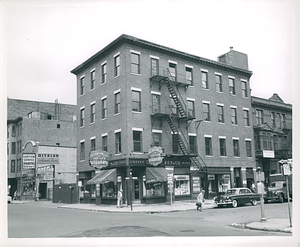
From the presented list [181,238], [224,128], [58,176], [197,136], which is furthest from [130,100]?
[58,176]

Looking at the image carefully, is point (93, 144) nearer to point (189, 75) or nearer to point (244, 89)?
point (189, 75)

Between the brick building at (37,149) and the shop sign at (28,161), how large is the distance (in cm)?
13

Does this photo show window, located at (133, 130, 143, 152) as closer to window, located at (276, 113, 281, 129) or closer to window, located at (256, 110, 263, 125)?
window, located at (256, 110, 263, 125)

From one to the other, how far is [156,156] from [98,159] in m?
5.47

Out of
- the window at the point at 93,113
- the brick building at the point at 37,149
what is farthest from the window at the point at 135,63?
the brick building at the point at 37,149

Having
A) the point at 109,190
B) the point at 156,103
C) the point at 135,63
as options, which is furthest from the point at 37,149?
the point at 135,63

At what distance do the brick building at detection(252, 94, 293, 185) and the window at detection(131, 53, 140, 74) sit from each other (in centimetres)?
1693

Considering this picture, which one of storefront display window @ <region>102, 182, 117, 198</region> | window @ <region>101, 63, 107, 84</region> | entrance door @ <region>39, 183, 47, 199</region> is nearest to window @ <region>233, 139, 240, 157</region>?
storefront display window @ <region>102, 182, 117, 198</region>

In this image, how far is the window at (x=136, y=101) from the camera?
31594mm

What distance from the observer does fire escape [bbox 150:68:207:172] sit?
32625 millimetres

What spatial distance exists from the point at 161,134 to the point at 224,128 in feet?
29.7

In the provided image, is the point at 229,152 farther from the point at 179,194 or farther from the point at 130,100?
the point at 130,100

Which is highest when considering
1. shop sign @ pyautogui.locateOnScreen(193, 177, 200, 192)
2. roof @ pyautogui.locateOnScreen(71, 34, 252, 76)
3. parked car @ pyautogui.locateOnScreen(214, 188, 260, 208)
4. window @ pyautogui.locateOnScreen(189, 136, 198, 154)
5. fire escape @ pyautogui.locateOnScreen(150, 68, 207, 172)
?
roof @ pyautogui.locateOnScreen(71, 34, 252, 76)

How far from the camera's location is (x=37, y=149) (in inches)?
1966
